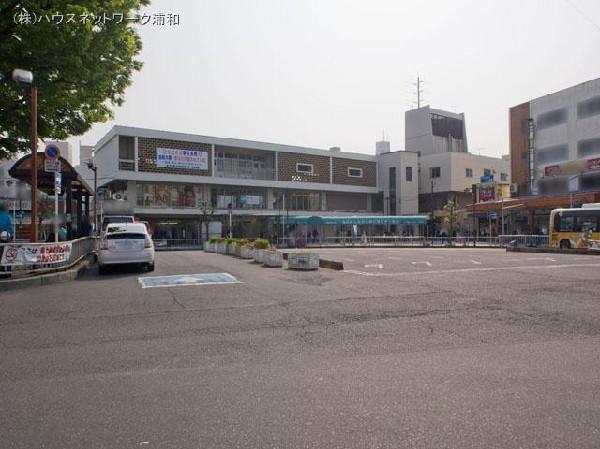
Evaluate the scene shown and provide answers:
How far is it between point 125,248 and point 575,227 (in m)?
27.0

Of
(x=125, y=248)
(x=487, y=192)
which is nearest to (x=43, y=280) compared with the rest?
(x=125, y=248)

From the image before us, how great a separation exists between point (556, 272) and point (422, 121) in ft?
221

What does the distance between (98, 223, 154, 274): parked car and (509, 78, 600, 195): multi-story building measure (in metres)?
37.1

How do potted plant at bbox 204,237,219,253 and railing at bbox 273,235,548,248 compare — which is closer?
potted plant at bbox 204,237,219,253

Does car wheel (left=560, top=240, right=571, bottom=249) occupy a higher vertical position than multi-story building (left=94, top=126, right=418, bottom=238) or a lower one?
lower

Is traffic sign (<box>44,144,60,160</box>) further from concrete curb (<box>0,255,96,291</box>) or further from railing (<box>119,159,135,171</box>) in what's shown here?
railing (<box>119,159,135,171</box>)

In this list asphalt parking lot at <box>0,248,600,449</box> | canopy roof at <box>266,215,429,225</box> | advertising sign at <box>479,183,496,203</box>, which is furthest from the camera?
advertising sign at <box>479,183,496,203</box>

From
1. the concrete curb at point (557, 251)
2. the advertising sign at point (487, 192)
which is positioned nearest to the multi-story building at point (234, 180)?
the advertising sign at point (487, 192)

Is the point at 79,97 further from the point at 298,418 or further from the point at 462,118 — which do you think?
the point at 462,118

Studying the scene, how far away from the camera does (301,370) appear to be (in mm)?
5324

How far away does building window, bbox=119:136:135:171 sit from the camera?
4941cm

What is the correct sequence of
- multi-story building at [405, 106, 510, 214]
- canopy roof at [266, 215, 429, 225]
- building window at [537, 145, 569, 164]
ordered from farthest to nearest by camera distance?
multi-story building at [405, 106, 510, 214], canopy roof at [266, 215, 429, 225], building window at [537, 145, 569, 164]

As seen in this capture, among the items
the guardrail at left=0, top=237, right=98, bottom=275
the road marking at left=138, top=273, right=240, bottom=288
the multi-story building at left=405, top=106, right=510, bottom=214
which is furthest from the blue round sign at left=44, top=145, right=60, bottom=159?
the multi-story building at left=405, top=106, right=510, bottom=214

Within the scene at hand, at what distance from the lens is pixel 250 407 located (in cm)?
420
